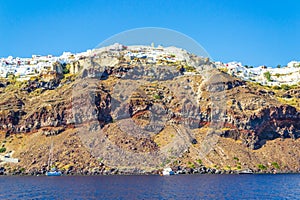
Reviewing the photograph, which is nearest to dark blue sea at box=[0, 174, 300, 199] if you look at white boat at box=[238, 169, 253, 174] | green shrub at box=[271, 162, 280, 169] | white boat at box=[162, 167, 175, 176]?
white boat at box=[162, 167, 175, 176]

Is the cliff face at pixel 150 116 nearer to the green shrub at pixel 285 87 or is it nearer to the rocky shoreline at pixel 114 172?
the rocky shoreline at pixel 114 172

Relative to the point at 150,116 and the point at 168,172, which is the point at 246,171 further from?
the point at 150,116

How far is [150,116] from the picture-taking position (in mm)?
142375

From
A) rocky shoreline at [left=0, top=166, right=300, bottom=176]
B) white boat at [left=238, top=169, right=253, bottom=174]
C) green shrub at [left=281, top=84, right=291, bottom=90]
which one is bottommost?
white boat at [left=238, top=169, right=253, bottom=174]

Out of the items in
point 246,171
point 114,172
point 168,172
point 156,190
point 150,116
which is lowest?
point 246,171

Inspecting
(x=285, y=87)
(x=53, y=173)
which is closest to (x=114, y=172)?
(x=53, y=173)

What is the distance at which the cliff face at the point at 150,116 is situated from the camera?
129375mm

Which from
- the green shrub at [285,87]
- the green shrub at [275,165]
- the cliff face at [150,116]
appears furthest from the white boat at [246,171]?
the green shrub at [285,87]

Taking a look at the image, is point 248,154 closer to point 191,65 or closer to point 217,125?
point 217,125

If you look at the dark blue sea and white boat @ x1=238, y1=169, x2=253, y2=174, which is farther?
white boat @ x1=238, y1=169, x2=253, y2=174

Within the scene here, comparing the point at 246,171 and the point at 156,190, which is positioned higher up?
the point at 156,190

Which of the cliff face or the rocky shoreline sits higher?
the cliff face

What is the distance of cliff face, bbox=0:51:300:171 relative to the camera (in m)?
129

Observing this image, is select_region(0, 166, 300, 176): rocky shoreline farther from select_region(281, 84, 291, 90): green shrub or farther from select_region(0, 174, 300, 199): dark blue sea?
select_region(281, 84, 291, 90): green shrub
